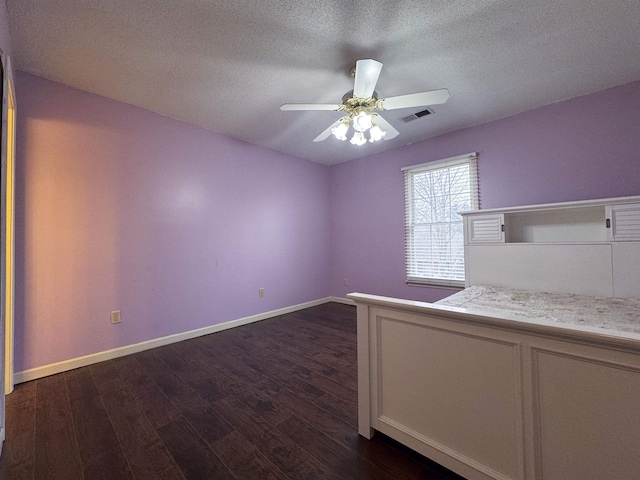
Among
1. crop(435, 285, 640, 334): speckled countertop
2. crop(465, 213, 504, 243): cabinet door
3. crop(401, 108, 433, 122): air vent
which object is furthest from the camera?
crop(401, 108, 433, 122): air vent

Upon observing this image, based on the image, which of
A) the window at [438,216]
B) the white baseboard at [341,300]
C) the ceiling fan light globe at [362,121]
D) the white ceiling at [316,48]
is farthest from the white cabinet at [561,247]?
the white baseboard at [341,300]

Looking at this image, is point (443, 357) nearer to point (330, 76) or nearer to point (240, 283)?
point (330, 76)

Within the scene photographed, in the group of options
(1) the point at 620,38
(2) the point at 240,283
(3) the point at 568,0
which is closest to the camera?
(3) the point at 568,0

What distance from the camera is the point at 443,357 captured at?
1162 millimetres

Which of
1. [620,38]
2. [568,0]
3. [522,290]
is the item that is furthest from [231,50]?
[522,290]

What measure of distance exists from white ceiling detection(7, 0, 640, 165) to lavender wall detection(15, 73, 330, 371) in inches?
14.6

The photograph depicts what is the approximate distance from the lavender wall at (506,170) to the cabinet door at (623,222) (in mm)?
480

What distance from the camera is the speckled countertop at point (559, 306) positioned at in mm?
1417

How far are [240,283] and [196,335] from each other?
79cm

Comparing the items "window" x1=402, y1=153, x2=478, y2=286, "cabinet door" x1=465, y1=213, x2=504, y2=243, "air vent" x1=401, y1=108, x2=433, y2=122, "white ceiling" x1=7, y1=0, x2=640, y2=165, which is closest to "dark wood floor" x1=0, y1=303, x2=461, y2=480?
"window" x1=402, y1=153, x2=478, y2=286

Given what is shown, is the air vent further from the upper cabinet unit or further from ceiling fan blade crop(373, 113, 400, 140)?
the upper cabinet unit

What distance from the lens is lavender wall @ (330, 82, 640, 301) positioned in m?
2.39

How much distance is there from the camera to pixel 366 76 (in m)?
1.71

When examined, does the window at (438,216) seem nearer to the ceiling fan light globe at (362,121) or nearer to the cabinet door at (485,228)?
the cabinet door at (485,228)
